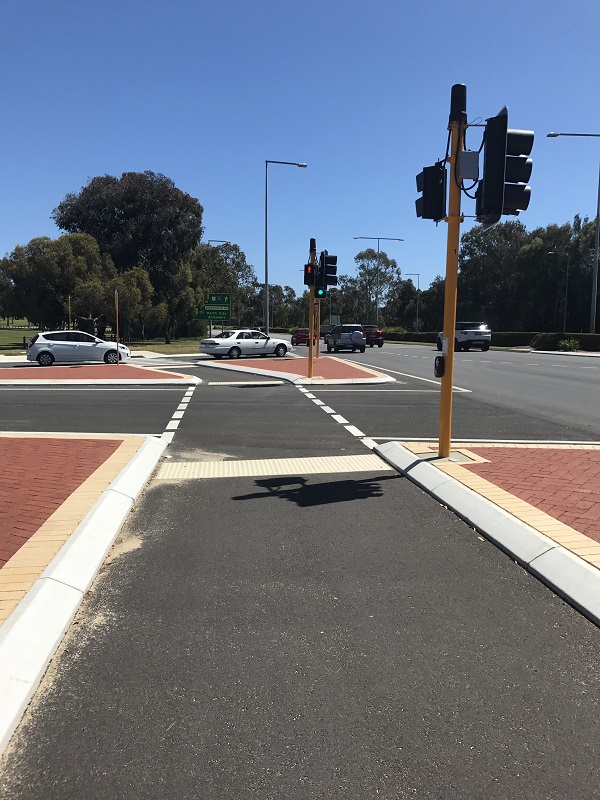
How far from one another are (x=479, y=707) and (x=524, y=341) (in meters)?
56.6

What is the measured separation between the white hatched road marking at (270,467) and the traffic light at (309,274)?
38.2ft

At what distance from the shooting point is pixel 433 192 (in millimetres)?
7395

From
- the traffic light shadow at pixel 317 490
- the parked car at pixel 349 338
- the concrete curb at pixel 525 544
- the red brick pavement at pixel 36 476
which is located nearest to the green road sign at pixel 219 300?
the parked car at pixel 349 338

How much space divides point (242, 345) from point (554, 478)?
1132 inches

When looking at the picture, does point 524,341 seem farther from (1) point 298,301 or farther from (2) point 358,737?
(1) point 298,301

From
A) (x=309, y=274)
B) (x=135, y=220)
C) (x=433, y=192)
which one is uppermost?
(x=135, y=220)

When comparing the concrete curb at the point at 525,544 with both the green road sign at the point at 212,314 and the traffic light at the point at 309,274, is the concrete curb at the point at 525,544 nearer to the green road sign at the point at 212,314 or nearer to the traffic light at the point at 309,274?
the traffic light at the point at 309,274

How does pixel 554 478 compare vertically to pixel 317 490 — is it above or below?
above

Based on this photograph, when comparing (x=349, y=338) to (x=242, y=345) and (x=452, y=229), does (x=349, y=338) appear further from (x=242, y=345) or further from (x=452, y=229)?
(x=452, y=229)

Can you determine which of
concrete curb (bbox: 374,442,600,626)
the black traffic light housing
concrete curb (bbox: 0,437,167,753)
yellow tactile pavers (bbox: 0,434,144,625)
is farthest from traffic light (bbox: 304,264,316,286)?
concrete curb (bbox: 0,437,167,753)

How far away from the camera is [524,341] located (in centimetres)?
5622

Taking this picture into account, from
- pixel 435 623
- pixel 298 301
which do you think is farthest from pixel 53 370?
pixel 298 301

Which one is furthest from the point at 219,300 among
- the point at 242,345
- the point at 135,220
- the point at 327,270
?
the point at 327,270

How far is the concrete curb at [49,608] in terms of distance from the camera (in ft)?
10.1
